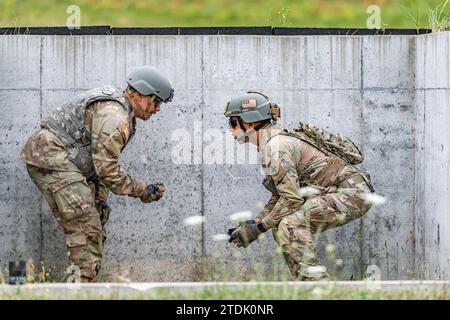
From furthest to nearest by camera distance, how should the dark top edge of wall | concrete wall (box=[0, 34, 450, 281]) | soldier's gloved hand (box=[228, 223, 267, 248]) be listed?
the dark top edge of wall < concrete wall (box=[0, 34, 450, 281]) < soldier's gloved hand (box=[228, 223, 267, 248])

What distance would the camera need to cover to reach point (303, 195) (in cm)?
899

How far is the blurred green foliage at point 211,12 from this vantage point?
21.2m

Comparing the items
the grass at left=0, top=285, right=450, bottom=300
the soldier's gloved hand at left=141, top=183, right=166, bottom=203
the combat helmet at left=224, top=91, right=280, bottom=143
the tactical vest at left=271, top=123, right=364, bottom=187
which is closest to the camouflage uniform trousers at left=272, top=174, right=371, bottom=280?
the tactical vest at left=271, top=123, right=364, bottom=187

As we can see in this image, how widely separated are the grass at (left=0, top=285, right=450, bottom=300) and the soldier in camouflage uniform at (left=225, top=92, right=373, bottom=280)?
1910 millimetres

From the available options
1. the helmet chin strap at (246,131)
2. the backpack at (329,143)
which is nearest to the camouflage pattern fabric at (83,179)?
the helmet chin strap at (246,131)

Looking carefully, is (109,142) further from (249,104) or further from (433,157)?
(433,157)

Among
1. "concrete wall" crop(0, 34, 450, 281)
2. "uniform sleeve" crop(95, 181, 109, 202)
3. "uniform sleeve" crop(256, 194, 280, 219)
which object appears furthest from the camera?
"concrete wall" crop(0, 34, 450, 281)

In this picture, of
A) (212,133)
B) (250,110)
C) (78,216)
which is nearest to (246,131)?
(250,110)

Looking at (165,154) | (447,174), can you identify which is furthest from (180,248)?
(447,174)

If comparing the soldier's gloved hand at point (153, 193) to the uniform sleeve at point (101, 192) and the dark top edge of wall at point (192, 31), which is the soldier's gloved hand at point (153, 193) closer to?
the uniform sleeve at point (101, 192)

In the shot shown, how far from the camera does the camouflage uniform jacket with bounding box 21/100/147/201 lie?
8836 mm

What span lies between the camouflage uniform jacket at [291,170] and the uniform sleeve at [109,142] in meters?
1.12

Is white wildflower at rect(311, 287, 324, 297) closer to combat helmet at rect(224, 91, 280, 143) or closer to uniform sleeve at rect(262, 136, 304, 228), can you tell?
uniform sleeve at rect(262, 136, 304, 228)
